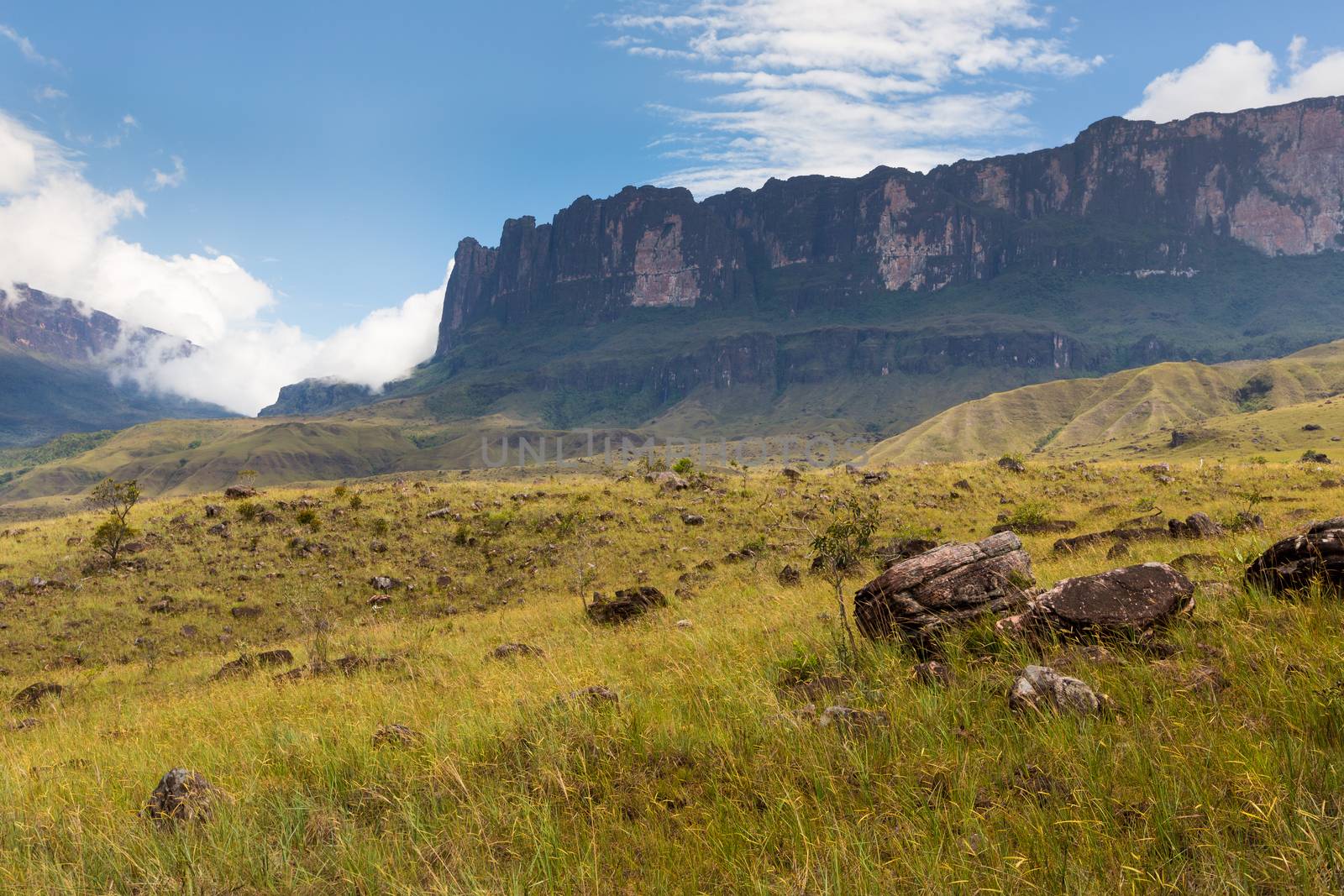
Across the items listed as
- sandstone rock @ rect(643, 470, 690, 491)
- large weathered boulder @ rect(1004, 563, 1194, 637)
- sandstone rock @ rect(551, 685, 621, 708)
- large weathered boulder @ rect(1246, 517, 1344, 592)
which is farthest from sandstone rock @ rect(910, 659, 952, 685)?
sandstone rock @ rect(643, 470, 690, 491)

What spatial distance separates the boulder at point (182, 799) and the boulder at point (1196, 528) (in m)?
18.0

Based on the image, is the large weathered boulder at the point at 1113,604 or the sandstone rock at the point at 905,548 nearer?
the large weathered boulder at the point at 1113,604

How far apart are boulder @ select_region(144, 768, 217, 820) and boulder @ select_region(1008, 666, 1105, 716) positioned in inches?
224

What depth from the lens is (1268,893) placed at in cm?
283

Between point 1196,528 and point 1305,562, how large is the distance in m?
11.4

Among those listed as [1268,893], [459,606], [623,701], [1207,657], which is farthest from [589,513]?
[1268,893]

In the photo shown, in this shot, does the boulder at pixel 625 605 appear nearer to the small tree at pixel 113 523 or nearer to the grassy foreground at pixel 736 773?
the grassy foreground at pixel 736 773

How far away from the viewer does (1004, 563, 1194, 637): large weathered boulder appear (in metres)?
5.93

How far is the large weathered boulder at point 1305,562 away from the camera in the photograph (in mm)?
6082

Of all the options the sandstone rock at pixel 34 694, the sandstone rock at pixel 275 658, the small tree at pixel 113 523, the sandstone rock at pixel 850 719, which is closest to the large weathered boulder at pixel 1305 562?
the sandstone rock at pixel 850 719

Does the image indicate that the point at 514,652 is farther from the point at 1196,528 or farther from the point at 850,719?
the point at 1196,528

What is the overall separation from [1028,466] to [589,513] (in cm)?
2236

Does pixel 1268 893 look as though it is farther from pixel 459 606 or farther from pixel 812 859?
pixel 459 606

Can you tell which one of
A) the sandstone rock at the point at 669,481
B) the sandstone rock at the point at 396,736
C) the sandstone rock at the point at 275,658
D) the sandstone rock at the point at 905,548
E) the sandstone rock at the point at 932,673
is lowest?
the sandstone rock at the point at 275,658
